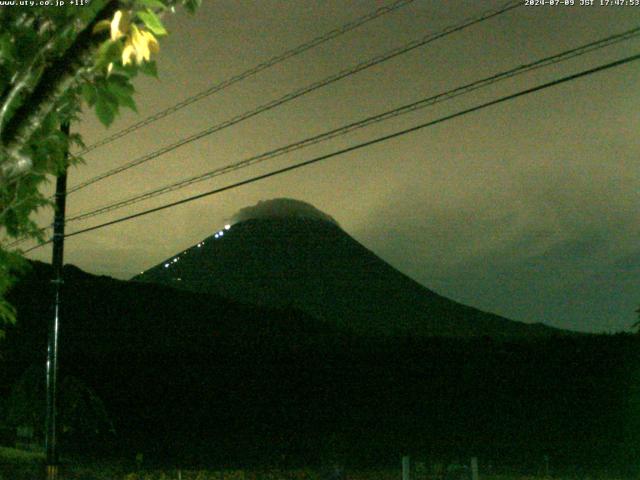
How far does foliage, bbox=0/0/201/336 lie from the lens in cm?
330

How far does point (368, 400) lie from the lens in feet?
68.1

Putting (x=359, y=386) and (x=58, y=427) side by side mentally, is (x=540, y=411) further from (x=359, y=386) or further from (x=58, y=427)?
(x=58, y=427)

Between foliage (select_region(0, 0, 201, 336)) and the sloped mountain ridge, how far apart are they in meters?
49.6

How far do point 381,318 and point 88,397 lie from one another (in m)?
37.8

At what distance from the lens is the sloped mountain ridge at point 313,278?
2303 inches

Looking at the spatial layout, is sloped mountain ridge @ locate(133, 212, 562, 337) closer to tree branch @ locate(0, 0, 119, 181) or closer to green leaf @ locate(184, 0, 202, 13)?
green leaf @ locate(184, 0, 202, 13)

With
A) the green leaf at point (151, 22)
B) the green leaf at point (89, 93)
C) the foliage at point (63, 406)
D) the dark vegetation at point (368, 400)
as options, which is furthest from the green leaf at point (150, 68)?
the foliage at point (63, 406)

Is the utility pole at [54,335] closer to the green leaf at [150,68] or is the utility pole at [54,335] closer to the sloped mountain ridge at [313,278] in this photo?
the green leaf at [150,68]

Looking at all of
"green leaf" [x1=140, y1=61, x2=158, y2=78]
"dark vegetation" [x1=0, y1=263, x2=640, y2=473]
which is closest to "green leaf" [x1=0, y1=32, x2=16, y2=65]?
"green leaf" [x1=140, y1=61, x2=158, y2=78]

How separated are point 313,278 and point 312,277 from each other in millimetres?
328

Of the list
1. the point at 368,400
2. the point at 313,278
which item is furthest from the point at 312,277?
the point at 368,400

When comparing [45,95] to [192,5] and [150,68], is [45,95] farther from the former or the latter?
[192,5]

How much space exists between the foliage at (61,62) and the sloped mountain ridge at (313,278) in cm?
4957

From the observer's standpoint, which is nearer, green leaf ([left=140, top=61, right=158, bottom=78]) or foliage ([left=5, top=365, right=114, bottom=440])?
green leaf ([left=140, top=61, right=158, bottom=78])
